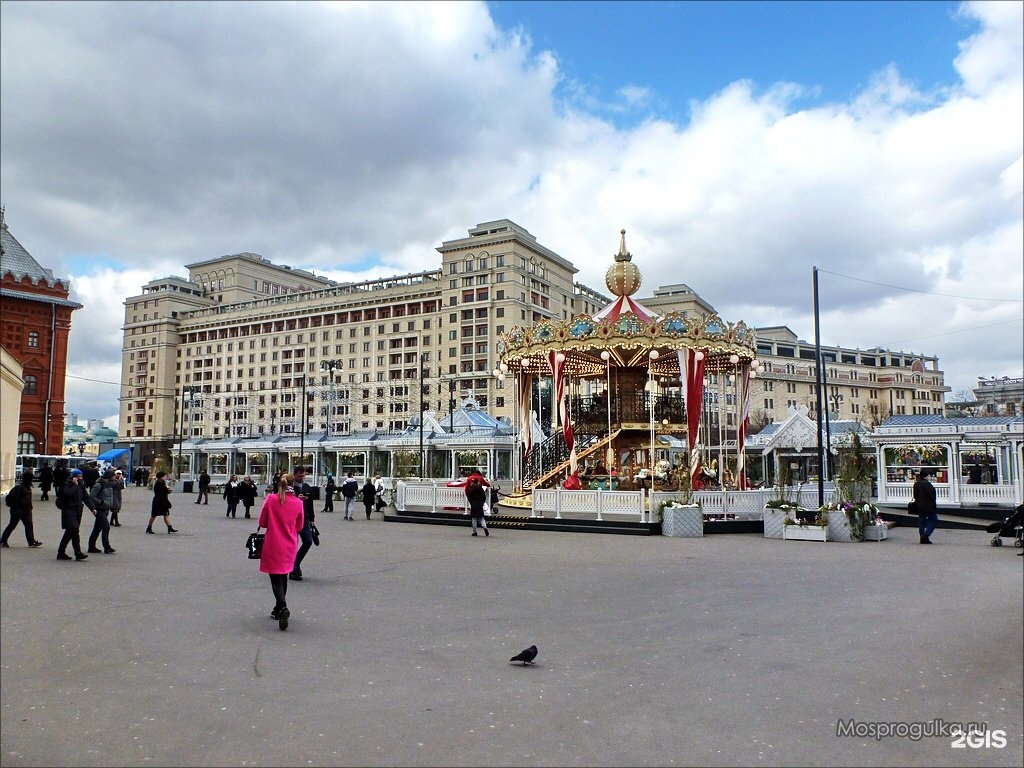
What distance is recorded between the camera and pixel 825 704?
16.8 feet

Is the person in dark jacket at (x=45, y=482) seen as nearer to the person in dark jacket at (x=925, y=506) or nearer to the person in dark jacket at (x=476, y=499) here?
the person in dark jacket at (x=476, y=499)

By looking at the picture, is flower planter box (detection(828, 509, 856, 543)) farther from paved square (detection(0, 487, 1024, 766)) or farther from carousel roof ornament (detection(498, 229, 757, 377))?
carousel roof ornament (detection(498, 229, 757, 377))

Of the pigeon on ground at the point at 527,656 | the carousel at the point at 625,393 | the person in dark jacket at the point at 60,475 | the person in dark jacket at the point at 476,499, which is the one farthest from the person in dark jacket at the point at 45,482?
the pigeon on ground at the point at 527,656

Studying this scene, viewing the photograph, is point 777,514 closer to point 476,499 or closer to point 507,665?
point 476,499

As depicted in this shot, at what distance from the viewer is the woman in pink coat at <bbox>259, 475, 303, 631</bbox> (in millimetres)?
7871

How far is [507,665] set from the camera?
→ 6.39 m

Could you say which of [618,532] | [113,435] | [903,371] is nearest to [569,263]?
[903,371]

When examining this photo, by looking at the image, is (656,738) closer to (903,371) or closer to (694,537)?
(694,537)

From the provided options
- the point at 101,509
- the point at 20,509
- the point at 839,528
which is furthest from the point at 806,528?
the point at 20,509

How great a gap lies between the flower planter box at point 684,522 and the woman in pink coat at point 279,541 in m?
12.0

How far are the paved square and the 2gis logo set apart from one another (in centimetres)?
4

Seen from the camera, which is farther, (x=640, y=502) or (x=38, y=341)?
(x=38, y=341)

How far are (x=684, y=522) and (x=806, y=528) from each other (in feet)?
9.13

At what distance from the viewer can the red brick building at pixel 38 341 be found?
38.4m
